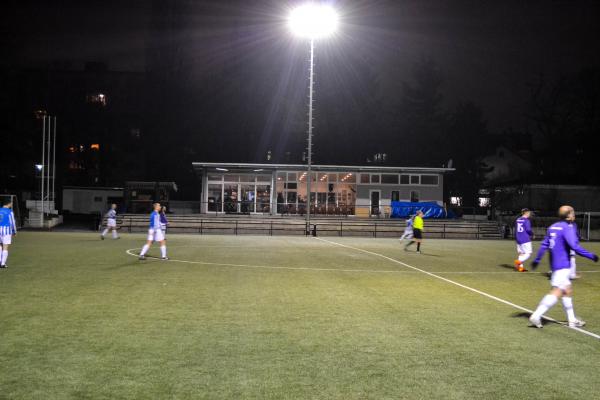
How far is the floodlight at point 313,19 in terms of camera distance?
25844 millimetres

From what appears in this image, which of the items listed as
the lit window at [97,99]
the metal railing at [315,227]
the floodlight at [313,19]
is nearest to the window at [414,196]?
the metal railing at [315,227]

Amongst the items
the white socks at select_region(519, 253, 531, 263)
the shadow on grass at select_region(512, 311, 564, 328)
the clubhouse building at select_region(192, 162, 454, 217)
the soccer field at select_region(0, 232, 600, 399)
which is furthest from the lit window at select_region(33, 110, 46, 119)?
the shadow on grass at select_region(512, 311, 564, 328)

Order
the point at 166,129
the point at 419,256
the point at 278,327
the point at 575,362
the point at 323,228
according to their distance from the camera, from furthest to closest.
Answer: the point at 166,129 → the point at 323,228 → the point at 419,256 → the point at 278,327 → the point at 575,362

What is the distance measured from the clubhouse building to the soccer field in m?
30.7

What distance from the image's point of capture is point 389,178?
45531 millimetres

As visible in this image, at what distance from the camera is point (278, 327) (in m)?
7.38

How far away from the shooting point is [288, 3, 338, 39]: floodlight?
25.8 meters

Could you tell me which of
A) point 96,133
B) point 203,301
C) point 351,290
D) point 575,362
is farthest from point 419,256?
point 96,133

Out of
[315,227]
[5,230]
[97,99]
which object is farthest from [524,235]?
[97,99]

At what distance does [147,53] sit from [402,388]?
58079 millimetres

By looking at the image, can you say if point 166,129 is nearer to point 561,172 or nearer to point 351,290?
point 561,172

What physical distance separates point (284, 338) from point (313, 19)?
22316 millimetres

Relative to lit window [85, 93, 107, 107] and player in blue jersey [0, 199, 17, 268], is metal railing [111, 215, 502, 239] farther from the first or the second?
lit window [85, 93, 107, 107]

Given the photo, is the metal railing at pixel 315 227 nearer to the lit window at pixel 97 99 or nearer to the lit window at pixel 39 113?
the lit window at pixel 39 113
